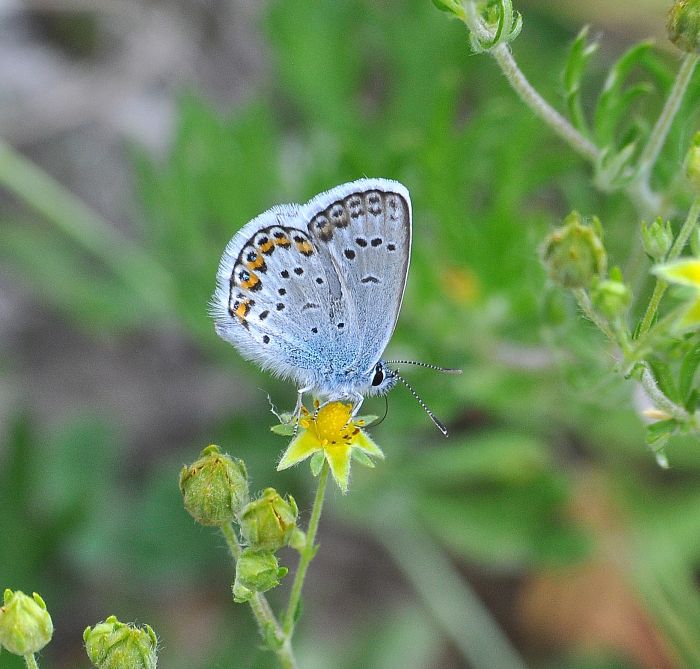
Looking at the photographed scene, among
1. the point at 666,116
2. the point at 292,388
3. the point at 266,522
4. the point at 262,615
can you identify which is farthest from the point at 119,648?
the point at 292,388

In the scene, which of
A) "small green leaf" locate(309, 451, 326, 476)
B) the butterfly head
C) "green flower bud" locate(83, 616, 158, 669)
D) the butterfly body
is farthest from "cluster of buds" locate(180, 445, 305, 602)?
the butterfly head

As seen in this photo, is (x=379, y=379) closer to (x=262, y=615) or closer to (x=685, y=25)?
(x=262, y=615)

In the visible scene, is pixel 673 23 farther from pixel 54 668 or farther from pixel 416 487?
pixel 54 668

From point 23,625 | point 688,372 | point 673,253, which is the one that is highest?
point 673,253

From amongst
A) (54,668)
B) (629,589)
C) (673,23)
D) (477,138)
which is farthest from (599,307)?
(54,668)

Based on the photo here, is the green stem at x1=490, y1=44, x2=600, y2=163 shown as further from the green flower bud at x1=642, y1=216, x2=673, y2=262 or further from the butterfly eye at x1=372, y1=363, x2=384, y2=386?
the butterfly eye at x1=372, y1=363, x2=384, y2=386

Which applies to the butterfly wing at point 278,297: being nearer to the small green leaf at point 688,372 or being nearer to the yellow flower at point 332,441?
the yellow flower at point 332,441

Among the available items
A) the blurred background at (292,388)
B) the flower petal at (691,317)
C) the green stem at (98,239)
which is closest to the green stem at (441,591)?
the blurred background at (292,388)
